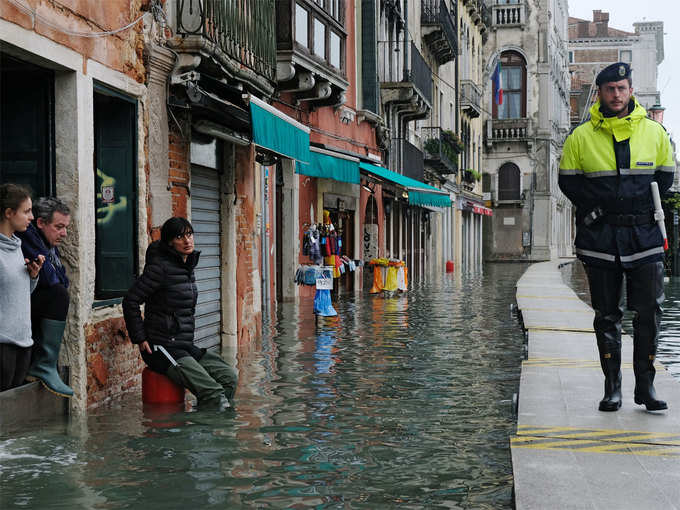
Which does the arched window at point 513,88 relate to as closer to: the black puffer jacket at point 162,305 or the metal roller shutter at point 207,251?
the metal roller shutter at point 207,251

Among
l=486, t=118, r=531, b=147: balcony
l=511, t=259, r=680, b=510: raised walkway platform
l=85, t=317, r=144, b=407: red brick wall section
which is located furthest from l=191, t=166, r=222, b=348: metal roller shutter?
l=486, t=118, r=531, b=147: balcony

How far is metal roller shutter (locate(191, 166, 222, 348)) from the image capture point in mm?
10078

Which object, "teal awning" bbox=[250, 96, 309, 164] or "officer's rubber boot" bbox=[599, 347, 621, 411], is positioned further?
"teal awning" bbox=[250, 96, 309, 164]

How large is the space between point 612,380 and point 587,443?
1.01 metres

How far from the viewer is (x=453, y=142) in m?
38.4

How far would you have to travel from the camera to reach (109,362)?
7.51m

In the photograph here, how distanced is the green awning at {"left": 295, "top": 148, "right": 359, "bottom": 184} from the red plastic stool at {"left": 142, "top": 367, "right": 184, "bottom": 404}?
360 inches

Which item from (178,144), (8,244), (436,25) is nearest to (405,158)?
(436,25)

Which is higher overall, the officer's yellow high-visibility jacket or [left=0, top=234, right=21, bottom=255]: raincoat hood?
the officer's yellow high-visibility jacket

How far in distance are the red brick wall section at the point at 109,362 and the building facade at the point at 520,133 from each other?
1981 inches

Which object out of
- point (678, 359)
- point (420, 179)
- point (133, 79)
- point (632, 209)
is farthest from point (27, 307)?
point (420, 179)

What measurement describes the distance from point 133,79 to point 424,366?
12.3ft

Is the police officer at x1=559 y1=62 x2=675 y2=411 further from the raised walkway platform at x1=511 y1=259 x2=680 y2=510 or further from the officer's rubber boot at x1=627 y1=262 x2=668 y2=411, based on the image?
the raised walkway platform at x1=511 y1=259 x2=680 y2=510

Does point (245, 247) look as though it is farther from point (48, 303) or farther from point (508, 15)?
point (508, 15)
